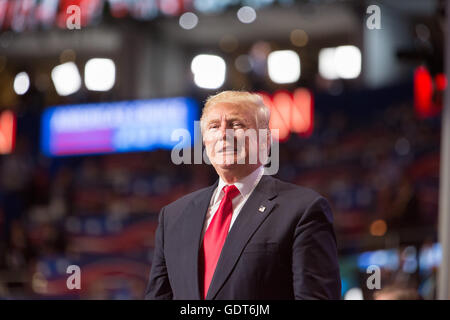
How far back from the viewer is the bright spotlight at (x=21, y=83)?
1262cm

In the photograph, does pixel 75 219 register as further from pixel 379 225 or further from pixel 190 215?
pixel 190 215

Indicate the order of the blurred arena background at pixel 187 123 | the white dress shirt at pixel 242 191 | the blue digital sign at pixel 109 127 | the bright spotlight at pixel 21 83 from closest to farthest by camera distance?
the white dress shirt at pixel 242 191 < the blue digital sign at pixel 109 127 < the blurred arena background at pixel 187 123 < the bright spotlight at pixel 21 83

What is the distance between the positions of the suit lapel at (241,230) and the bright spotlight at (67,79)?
9723 millimetres

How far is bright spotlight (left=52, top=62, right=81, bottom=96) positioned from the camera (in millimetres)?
11484

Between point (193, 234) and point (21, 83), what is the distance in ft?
40.0

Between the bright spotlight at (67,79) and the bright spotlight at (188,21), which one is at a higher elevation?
the bright spotlight at (188,21)

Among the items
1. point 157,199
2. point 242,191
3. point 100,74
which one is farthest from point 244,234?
point 100,74

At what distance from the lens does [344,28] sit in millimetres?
11703

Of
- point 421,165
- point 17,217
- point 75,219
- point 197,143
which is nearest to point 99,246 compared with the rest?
point 75,219

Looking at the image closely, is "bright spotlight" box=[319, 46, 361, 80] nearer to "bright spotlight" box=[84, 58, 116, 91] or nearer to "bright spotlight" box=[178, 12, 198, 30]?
"bright spotlight" box=[178, 12, 198, 30]

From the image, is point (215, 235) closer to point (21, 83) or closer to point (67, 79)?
point (67, 79)

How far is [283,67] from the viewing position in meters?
11.6

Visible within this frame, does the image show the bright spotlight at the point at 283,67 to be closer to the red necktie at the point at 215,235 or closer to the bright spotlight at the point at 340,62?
the bright spotlight at the point at 340,62

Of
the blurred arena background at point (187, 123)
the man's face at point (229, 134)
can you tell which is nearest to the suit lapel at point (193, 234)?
the man's face at point (229, 134)
